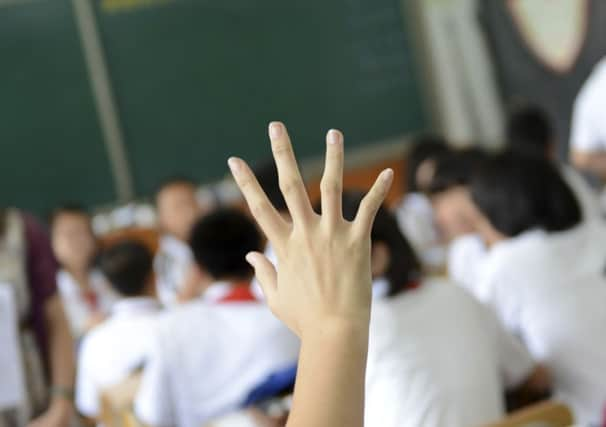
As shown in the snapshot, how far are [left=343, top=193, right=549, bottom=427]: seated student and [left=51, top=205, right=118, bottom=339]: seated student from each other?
7.45 feet

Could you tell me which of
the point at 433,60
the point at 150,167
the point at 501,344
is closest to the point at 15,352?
the point at 501,344

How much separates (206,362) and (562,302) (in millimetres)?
859

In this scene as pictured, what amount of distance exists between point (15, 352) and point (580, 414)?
129 centimetres

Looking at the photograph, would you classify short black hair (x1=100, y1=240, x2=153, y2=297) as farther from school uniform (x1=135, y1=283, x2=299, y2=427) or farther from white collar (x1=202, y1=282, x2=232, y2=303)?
school uniform (x1=135, y1=283, x2=299, y2=427)

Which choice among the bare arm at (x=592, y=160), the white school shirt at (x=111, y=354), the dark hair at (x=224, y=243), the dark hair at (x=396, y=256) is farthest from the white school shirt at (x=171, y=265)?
the dark hair at (x=396, y=256)

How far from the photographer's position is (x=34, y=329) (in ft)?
5.88

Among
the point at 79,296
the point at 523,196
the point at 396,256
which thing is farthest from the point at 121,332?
the point at 79,296

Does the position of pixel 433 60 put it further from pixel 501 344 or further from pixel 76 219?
pixel 501 344

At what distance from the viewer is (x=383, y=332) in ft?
4.88

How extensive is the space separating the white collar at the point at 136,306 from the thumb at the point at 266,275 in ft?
6.25

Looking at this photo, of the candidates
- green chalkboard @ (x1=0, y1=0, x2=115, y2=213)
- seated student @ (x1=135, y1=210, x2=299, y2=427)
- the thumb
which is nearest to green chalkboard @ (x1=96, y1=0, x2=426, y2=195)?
green chalkboard @ (x1=0, y1=0, x2=115, y2=213)

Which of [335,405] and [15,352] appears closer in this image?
[335,405]

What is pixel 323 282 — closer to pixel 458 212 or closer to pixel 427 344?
pixel 427 344

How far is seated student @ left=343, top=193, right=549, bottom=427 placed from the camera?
143 cm
